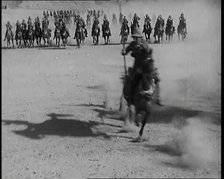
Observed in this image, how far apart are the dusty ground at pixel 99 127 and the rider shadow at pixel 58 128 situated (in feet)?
0.08

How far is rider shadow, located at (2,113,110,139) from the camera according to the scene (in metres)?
11.5

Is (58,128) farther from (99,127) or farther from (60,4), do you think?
(60,4)

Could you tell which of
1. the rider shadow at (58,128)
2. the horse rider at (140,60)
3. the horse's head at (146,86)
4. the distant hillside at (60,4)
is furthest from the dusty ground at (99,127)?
the distant hillside at (60,4)

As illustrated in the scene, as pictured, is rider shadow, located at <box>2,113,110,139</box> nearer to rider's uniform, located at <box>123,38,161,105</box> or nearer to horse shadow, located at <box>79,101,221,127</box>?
horse shadow, located at <box>79,101,221,127</box>

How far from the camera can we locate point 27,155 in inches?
397

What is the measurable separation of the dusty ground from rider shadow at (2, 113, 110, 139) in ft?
0.08

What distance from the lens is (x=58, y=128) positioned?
12062mm

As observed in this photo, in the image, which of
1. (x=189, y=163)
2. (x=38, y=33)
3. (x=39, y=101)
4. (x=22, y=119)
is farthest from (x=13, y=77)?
(x=38, y=33)

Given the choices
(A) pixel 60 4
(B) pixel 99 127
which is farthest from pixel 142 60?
(A) pixel 60 4

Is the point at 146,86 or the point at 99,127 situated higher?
the point at 146,86

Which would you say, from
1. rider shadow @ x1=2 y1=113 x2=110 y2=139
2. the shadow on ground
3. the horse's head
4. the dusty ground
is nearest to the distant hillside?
the dusty ground

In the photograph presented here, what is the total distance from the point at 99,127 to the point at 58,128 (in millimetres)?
995

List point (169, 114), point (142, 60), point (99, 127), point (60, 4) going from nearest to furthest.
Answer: point (142, 60), point (99, 127), point (169, 114), point (60, 4)

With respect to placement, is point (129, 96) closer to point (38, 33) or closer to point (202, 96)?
point (202, 96)
